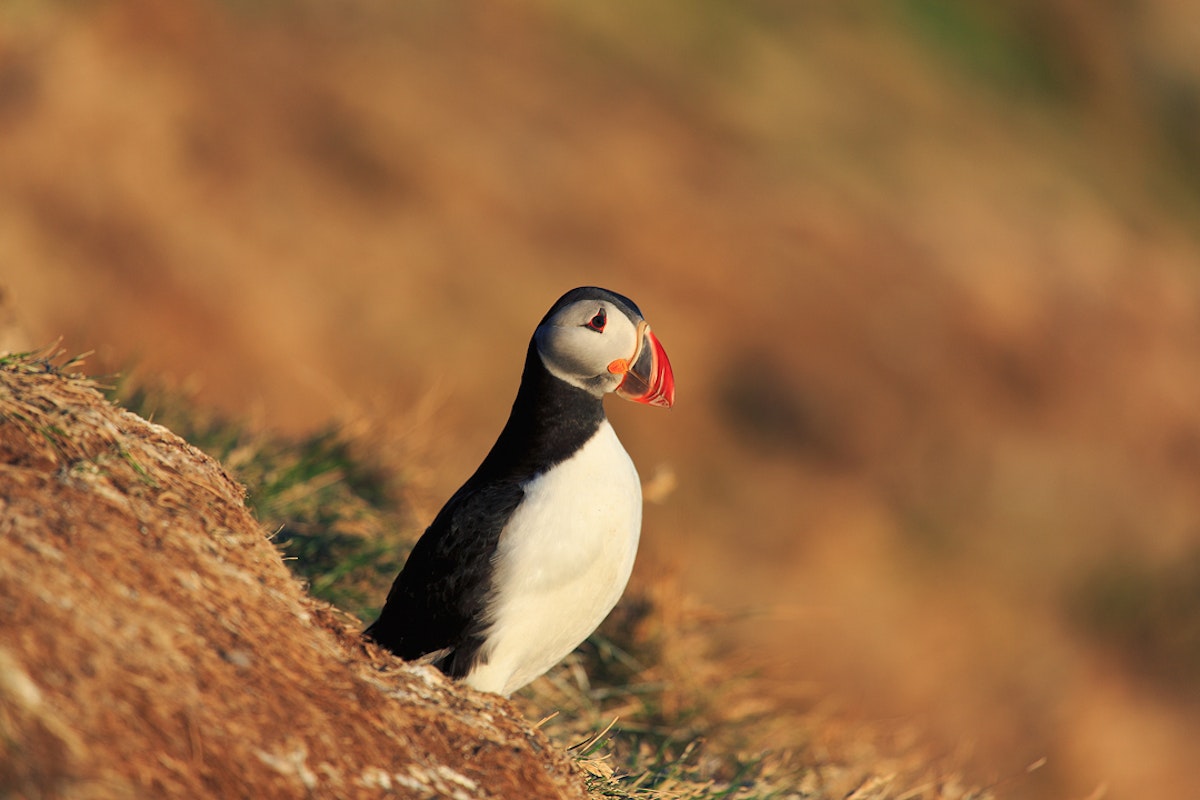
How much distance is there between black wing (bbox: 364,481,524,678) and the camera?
441cm

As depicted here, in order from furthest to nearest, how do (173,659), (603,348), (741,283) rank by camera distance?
1. (741,283)
2. (603,348)
3. (173,659)

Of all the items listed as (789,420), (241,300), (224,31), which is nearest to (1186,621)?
(789,420)

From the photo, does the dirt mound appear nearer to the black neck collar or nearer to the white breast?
the white breast

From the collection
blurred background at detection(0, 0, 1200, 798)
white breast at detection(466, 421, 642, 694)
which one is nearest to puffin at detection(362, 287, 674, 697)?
white breast at detection(466, 421, 642, 694)

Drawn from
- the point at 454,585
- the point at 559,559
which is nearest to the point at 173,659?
the point at 454,585

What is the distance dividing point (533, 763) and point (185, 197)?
1447 centimetres

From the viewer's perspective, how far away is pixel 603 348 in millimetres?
4500

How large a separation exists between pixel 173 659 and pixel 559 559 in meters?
1.51

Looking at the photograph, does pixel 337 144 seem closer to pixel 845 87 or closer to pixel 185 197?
pixel 185 197

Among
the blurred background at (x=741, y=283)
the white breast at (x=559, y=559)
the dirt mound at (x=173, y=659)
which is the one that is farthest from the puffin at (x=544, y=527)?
the blurred background at (x=741, y=283)

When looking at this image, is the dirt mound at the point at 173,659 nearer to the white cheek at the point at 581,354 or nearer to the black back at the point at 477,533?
the black back at the point at 477,533

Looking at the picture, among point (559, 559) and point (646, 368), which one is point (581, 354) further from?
point (559, 559)

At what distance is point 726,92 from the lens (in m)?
20.6

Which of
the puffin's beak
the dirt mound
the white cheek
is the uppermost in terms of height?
the puffin's beak
